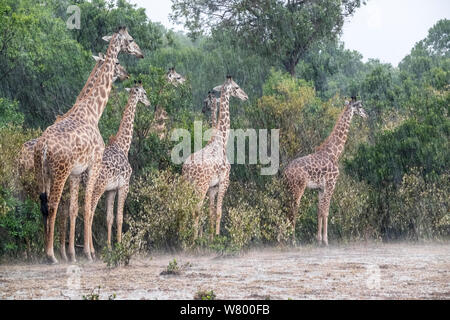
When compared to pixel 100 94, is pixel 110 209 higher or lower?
lower

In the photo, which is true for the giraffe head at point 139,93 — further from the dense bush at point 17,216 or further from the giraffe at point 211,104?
the dense bush at point 17,216

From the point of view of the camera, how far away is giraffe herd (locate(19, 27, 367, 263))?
8.98 m

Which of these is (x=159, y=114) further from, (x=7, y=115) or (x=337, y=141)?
(x=7, y=115)

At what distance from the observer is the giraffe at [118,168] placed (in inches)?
396

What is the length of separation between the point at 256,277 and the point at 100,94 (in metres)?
3.83

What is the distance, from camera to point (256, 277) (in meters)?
8.70

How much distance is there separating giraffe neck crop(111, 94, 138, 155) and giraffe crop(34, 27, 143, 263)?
2.72 ft

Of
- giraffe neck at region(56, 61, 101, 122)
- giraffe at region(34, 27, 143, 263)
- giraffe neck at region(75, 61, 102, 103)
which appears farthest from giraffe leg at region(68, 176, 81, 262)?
giraffe neck at region(75, 61, 102, 103)

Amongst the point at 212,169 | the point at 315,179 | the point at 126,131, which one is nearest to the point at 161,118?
the point at 126,131

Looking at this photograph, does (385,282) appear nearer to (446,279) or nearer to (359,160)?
(446,279)

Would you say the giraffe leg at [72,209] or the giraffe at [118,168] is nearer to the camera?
the giraffe leg at [72,209]

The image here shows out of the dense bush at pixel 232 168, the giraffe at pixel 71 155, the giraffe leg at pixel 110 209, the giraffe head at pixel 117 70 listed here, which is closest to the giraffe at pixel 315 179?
the dense bush at pixel 232 168

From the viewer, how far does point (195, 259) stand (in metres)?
10.4

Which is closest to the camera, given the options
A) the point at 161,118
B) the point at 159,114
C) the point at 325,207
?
the point at 325,207
